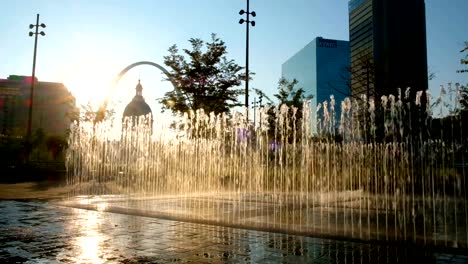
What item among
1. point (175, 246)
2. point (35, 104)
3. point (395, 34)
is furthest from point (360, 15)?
point (35, 104)

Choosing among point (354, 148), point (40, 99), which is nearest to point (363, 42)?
point (354, 148)

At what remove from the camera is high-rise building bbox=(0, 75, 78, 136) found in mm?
96125

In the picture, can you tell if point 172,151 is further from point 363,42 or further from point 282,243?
point 363,42

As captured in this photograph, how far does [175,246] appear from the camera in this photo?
239 inches

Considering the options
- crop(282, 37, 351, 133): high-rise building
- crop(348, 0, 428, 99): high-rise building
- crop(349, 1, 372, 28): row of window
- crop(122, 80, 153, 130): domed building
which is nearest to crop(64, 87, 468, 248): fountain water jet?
crop(348, 0, 428, 99): high-rise building

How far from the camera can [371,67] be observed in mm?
24109

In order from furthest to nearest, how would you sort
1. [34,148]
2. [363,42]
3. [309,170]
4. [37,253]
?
1. [363,42]
2. [34,148]
3. [309,170]
4. [37,253]

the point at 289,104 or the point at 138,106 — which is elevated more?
the point at 138,106

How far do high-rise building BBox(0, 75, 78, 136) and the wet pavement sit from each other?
92.1 m

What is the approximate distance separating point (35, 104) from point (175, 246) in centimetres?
10024

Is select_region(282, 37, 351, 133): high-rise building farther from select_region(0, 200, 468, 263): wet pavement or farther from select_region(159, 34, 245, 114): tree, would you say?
select_region(0, 200, 468, 263): wet pavement

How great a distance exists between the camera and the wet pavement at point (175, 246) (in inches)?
208

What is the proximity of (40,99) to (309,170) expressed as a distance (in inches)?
3611

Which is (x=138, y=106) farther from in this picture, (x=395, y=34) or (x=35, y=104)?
(x=395, y=34)
